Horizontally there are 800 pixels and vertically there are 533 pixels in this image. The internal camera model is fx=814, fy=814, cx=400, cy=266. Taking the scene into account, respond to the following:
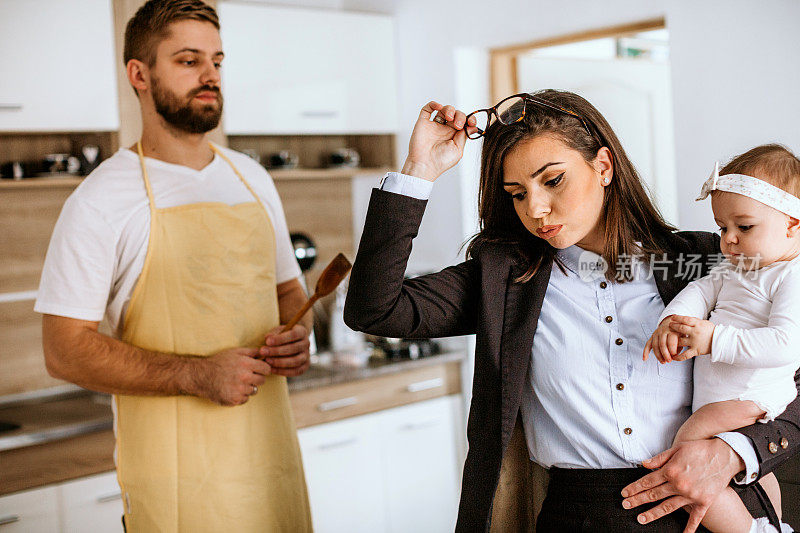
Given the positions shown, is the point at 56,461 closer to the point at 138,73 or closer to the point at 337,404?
the point at 337,404

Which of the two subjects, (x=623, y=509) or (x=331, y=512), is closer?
(x=623, y=509)

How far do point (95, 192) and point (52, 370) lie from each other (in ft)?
1.36

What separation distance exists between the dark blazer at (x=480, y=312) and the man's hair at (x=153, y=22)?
0.82 meters

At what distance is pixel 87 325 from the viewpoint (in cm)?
179

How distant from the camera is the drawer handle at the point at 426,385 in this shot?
325 centimetres

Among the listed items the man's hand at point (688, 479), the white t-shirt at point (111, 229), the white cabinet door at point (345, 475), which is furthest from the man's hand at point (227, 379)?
the white cabinet door at point (345, 475)

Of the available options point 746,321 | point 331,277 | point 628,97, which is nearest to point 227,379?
point 331,277

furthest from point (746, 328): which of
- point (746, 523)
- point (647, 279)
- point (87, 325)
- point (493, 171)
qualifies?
point (87, 325)

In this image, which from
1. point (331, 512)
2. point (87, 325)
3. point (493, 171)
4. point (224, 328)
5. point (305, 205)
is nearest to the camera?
point (493, 171)

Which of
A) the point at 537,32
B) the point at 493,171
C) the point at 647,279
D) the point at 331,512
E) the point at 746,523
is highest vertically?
the point at 537,32

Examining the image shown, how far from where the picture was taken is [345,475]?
305 centimetres

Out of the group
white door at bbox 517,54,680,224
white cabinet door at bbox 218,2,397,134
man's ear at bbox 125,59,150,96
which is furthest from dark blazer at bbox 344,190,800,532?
white door at bbox 517,54,680,224

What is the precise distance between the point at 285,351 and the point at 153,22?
0.82 metres

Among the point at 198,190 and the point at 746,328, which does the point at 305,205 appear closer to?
the point at 198,190
